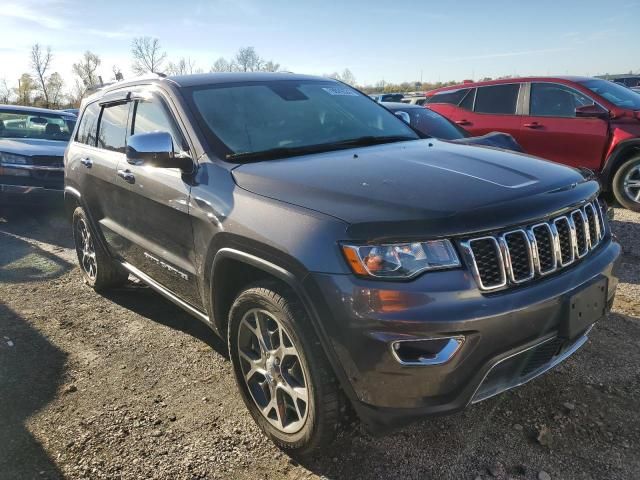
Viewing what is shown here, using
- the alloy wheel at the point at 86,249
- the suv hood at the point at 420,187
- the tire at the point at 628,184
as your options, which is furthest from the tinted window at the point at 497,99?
the alloy wheel at the point at 86,249

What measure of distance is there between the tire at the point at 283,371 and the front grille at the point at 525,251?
2.38 feet

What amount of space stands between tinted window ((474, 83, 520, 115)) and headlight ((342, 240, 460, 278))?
6.40 meters

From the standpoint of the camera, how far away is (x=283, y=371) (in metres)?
2.45

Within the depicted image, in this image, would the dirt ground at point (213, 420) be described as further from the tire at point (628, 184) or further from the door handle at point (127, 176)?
the tire at point (628, 184)

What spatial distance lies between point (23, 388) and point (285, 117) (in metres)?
2.28

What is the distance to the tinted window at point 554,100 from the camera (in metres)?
7.05

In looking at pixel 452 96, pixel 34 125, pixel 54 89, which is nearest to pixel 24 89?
pixel 54 89

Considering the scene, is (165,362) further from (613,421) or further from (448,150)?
(613,421)

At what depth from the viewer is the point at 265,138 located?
118 inches

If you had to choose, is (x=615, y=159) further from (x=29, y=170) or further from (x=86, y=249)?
(x=29, y=170)

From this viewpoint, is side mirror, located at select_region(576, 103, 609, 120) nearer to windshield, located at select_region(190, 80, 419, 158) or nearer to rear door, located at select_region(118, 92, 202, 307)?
windshield, located at select_region(190, 80, 419, 158)

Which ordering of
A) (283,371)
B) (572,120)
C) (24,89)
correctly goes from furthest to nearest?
(24,89), (572,120), (283,371)

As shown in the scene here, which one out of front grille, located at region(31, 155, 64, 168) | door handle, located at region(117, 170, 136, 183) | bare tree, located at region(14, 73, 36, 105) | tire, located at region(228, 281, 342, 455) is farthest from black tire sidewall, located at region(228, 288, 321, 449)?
bare tree, located at region(14, 73, 36, 105)

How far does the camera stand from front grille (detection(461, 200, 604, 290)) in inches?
78.4
